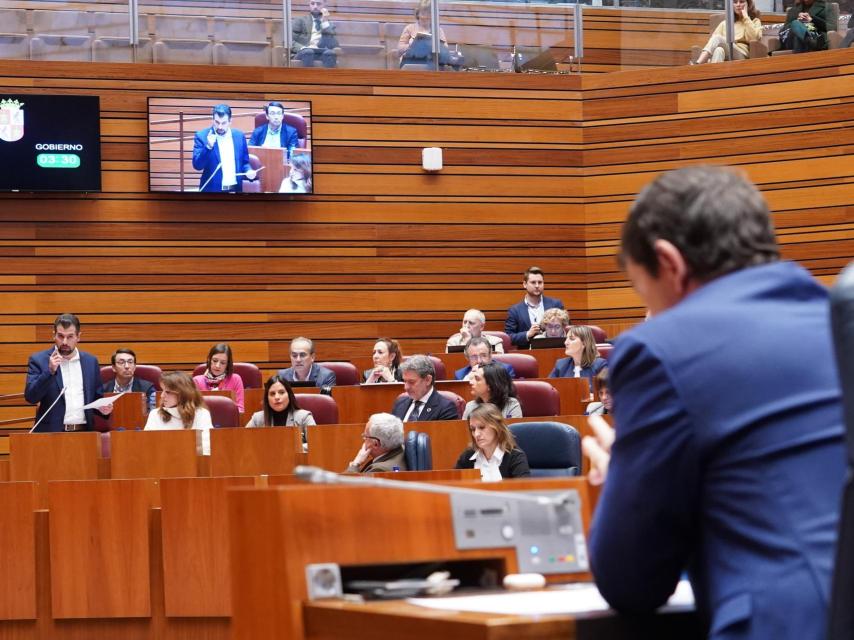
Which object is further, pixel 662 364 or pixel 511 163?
pixel 511 163

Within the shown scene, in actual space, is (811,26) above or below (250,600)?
above

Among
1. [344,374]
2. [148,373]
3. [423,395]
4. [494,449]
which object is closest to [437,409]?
[423,395]

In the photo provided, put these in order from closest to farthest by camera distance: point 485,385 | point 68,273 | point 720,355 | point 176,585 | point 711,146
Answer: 1. point 720,355
2. point 176,585
3. point 485,385
4. point 68,273
5. point 711,146

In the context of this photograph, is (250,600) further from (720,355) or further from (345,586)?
(720,355)

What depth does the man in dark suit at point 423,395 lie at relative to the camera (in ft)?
20.0

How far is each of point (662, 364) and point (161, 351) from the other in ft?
26.8

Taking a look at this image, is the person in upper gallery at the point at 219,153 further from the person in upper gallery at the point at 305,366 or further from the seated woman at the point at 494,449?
the seated woman at the point at 494,449

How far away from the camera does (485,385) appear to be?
5.81 meters

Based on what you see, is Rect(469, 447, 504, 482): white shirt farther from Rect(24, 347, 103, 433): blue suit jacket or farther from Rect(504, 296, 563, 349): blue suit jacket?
Rect(504, 296, 563, 349): blue suit jacket

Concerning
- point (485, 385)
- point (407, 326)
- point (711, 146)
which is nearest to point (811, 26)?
point (711, 146)

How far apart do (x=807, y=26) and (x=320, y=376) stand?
15.4 feet

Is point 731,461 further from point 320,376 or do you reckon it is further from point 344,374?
point 344,374

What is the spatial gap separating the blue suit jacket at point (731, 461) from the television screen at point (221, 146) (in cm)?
806

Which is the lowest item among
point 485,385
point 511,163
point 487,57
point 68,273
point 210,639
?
point 210,639
